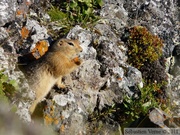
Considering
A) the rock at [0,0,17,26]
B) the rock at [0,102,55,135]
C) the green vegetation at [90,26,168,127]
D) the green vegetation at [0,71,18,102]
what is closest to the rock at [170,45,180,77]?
the green vegetation at [90,26,168,127]

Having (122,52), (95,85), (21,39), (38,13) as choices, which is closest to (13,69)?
(21,39)

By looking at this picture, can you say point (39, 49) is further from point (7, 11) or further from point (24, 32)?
point (7, 11)

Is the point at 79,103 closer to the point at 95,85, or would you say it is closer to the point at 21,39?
the point at 95,85

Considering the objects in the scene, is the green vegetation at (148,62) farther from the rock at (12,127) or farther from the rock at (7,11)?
the rock at (12,127)

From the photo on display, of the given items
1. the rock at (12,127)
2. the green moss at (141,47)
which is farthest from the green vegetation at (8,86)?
the rock at (12,127)

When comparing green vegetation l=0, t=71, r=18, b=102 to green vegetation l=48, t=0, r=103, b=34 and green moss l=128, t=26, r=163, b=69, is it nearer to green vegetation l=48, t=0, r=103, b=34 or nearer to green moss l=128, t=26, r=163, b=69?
green vegetation l=48, t=0, r=103, b=34

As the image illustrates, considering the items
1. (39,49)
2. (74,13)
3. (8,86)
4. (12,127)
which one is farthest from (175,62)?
(12,127)
